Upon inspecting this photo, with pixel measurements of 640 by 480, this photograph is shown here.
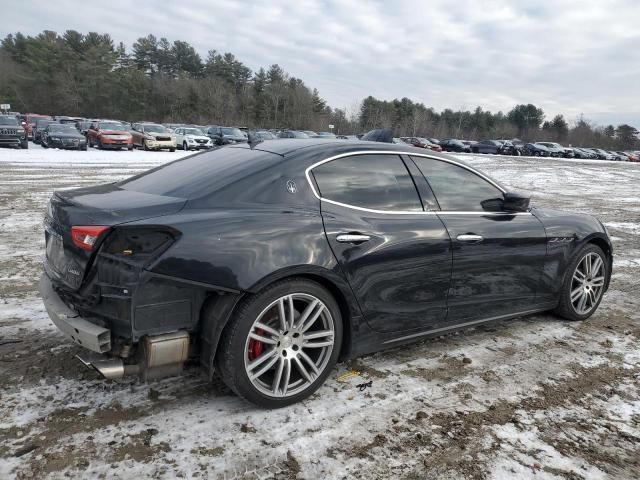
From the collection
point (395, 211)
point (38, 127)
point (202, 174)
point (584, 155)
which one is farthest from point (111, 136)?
point (584, 155)

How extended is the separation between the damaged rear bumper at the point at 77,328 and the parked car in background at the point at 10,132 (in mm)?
25352

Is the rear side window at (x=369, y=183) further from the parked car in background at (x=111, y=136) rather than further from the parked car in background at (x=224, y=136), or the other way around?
the parked car in background at (x=224, y=136)

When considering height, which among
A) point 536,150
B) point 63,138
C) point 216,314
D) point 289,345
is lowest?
point 63,138

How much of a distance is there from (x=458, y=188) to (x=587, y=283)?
183 cm

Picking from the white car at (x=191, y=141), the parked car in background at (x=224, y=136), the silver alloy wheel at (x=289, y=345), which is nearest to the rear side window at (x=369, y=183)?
the silver alloy wheel at (x=289, y=345)

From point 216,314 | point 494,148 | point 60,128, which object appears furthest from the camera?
point 494,148

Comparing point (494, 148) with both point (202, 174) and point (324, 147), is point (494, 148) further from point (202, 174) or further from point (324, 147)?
point (202, 174)

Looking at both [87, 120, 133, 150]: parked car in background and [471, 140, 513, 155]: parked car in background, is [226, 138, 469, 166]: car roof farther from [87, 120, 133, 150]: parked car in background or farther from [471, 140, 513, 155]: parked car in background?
[471, 140, 513, 155]: parked car in background

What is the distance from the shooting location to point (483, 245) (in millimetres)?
3680

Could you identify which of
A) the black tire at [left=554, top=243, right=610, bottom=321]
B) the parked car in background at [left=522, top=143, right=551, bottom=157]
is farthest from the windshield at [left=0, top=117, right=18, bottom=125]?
the parked car in background at [left=522, top=143, right=551, bottom=157]

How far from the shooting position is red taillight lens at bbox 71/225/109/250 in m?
2.52

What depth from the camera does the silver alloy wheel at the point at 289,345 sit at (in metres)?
2.82

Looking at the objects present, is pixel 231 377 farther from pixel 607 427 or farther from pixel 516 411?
pixel 607 427

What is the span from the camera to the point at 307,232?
114 inches
